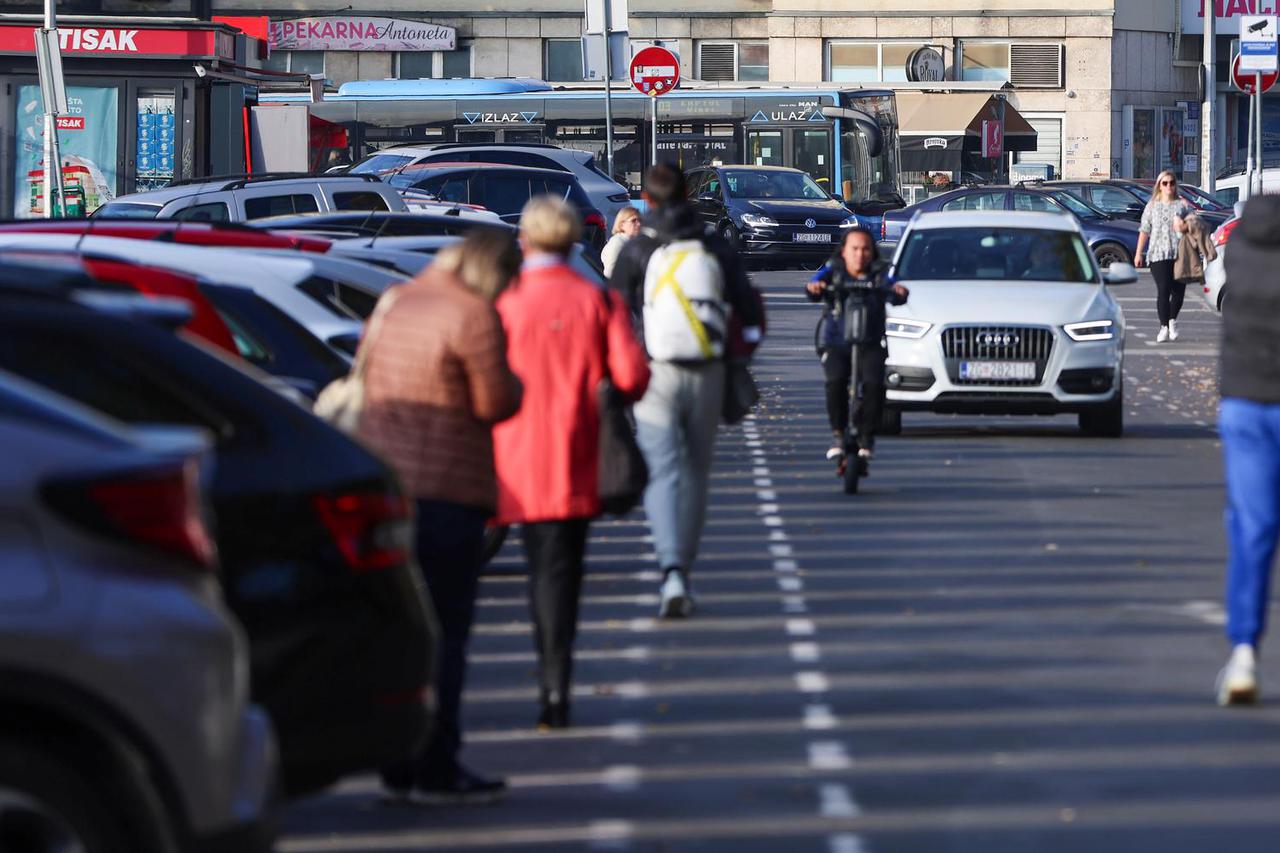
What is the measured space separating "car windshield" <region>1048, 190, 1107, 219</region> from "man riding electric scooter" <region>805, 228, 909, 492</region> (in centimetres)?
2507

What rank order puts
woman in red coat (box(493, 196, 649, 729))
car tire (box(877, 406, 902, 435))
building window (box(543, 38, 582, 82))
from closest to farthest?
woman in red coat (box(493, 196, 649, 729)) < car tire (box(877, 406, 902, 435)) < building window (box(543, 38, 582, 82))

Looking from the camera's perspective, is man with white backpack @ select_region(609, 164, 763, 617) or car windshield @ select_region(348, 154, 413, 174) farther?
car windshield @ select_region(348, 154, 413, 174)

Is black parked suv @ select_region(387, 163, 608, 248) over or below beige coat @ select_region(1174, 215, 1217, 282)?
over

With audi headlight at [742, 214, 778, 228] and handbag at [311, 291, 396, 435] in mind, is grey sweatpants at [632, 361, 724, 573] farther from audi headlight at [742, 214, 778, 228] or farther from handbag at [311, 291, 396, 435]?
audi headlight at [742, 214, 778, 228]

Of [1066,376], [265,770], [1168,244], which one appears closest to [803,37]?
[1168,244]

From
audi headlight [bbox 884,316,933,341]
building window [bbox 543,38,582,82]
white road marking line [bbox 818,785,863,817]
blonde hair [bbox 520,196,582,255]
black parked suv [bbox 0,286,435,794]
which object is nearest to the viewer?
black parked suv [bbox 0,286,435,794]

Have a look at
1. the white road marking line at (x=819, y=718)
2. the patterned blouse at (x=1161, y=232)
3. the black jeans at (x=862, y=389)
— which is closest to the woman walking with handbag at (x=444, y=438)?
the white road marking line at (x=819, y=718)

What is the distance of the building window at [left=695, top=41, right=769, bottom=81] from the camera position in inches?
2522

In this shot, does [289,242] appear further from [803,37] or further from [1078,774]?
[803,37]

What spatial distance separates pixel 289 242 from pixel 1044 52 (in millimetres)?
52462

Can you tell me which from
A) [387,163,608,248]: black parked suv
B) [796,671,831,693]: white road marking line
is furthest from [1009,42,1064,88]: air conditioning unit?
[796,671,831,693]: white road marking line

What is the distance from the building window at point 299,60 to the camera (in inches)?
2488

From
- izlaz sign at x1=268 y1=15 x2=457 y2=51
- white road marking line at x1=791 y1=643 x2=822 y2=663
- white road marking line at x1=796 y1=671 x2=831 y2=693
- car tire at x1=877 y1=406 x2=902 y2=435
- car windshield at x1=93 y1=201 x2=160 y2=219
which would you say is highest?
izlaz sign at x1=268 y1=15 x2=457 y2=51

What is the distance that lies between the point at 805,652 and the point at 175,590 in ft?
16.7
